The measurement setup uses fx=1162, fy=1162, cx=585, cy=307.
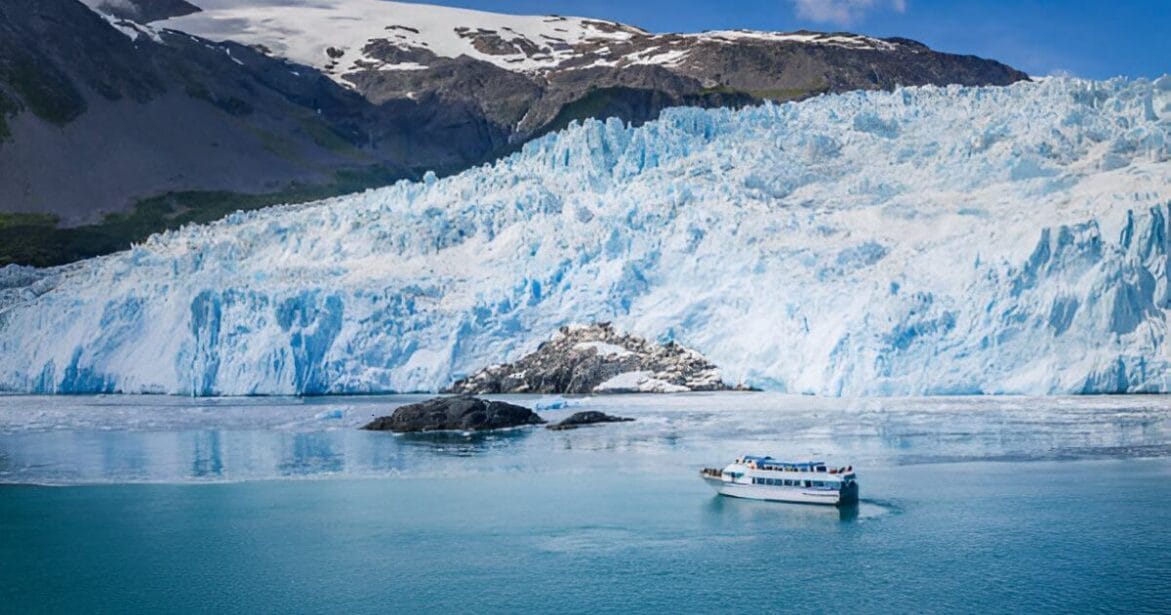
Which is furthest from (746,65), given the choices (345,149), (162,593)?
(162,593)

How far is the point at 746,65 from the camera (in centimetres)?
9481

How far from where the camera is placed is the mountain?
7731 centimetres

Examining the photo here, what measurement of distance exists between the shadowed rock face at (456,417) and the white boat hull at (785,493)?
31.8ft

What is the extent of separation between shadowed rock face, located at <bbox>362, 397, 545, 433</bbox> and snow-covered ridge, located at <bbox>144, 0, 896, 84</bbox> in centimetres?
7832

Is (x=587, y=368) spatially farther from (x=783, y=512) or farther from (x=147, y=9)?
(x=147, y=9)

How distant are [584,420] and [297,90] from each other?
8353 cm

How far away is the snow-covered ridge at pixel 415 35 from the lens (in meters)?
108

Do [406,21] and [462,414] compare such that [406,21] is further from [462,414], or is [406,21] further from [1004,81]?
[462,414]

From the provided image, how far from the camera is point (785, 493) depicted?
53.5 ft

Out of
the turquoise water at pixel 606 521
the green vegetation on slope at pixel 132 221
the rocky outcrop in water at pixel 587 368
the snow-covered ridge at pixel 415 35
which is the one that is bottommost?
the turquoise water at pixel 606 521

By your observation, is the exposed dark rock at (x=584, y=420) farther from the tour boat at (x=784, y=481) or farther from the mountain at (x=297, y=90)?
the mountain at (x=297, y=90)

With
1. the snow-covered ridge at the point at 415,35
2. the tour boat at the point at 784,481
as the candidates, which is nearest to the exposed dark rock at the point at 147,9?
Answer: the snow-covered ridge at the point at 415,35

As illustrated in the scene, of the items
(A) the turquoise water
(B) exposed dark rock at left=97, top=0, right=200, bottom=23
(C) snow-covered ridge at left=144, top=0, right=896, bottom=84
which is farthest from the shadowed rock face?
(B) exposed dark rock at left=97, top=0, right=200, bottom=23

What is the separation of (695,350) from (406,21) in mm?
95447
